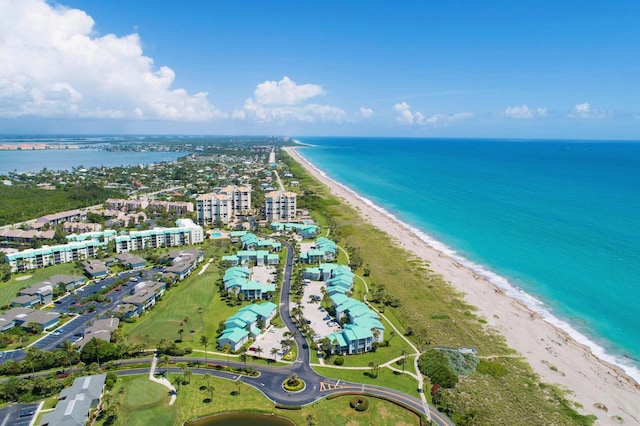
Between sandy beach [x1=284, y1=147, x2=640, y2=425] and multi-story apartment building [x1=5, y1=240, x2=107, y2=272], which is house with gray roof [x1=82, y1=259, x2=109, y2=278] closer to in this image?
multi-story apartment building [x1=5, y1=240, x2=107, y2=272]

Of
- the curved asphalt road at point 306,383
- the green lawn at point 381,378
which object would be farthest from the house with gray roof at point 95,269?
the green lawn at point 381,378

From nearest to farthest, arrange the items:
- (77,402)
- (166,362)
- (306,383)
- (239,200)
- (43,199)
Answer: (77,402) < (306,383) < (166,362) < (239,200) < (43,199)

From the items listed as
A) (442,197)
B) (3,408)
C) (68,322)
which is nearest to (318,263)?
(68,322)

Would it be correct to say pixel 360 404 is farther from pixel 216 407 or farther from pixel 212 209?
pixel 212 209

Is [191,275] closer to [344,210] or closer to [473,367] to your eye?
[473,367]

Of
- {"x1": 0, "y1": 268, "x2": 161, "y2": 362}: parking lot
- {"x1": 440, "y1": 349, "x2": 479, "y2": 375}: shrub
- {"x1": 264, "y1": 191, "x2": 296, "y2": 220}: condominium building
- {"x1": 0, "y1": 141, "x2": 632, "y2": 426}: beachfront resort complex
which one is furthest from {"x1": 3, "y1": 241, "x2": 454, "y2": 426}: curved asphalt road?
{"x1": 264, "y1": 191, "x2": 296, "y2": 220}: condominium building

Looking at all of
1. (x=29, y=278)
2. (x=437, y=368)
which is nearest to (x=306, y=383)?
(x=437, y=368)

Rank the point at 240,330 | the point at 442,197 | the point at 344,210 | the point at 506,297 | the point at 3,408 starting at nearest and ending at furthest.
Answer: the point at 3,408
the point at 240,330
the point at 506,297
the point at 344,210
the point at 442,197

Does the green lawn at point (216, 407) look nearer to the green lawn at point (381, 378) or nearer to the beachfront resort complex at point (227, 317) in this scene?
the beachfront resort complex at point (227, 317)
